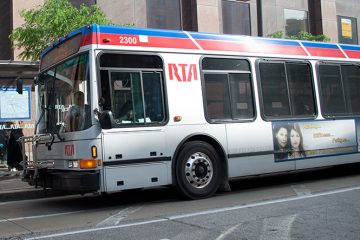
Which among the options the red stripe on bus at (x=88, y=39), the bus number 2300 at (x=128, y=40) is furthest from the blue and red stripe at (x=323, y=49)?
the red stripe on bus at (x=88, y=39)

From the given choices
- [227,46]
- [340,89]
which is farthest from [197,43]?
[340,89]

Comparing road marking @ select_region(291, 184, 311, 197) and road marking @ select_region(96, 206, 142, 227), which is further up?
road marking @ select_region(291, 184, 311, 197)

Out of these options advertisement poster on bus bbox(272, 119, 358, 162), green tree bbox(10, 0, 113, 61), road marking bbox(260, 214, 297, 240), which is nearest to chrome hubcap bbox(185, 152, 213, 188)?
advertisement poster on bus bbox(272, 119, 358, 162)

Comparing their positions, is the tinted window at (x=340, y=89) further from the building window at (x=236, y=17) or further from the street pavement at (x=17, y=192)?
the building window at (x=236, y=17)

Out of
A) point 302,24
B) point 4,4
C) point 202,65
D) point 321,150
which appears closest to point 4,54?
point 4,4

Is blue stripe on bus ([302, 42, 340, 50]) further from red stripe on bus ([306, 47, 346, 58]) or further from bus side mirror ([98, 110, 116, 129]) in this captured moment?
bus side mirror ([98, 110, 116, 129])

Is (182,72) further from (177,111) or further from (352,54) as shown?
(352,54)

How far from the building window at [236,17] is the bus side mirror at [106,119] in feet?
55.1

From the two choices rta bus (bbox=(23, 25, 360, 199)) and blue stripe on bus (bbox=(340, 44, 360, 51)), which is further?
blue stripe on bus (bbox=(340, 44, 360, 51))

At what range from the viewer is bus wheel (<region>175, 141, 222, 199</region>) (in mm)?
8633

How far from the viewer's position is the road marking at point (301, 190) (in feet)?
30.2

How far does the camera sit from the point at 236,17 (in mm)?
24297

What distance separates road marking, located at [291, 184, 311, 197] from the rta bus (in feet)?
1.44

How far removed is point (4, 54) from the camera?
706 inches
